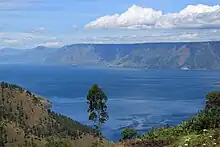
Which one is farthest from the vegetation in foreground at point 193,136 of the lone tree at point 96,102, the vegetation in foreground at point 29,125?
the vegetation in foreground at point 29,125

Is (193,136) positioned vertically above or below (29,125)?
above

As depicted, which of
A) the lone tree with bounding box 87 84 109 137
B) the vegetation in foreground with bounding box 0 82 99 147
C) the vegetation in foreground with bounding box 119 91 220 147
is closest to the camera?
the vegetation in foreground with bounding box 119 91 220 147

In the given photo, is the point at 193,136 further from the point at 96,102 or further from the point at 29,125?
the point at 29,125

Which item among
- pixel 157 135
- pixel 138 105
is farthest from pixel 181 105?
pixel 157 135

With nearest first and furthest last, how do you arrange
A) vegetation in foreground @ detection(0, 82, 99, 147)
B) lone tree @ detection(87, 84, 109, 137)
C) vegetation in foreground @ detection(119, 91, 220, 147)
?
vegetation in foreground @ detection(119, 91, 220, 147)
lone tree @ detection(87, 84, 109, 137)
vegetation in foreground @ detection(0, 82, 99, 147)

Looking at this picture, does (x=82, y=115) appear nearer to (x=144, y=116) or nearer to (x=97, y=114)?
(x=144, y=116)

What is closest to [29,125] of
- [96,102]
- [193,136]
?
[96,102]

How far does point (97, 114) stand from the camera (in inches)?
2067

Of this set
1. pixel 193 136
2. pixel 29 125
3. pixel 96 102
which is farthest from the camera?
pixel 29 125

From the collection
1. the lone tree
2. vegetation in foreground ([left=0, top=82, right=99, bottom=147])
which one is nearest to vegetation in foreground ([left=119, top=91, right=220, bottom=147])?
the lone tree

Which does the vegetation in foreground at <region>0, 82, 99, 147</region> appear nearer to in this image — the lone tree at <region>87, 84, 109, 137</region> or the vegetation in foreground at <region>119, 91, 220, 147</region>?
the lone tree at <region>87, 84, 109, 137</region>

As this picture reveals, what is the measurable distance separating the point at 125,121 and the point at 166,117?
1849 centimetres

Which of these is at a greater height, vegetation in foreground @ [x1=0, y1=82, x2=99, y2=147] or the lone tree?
the lone tree

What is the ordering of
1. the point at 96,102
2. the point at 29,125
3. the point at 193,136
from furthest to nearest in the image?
the point at 29,125
the point at 96,102
the point at 193,136
